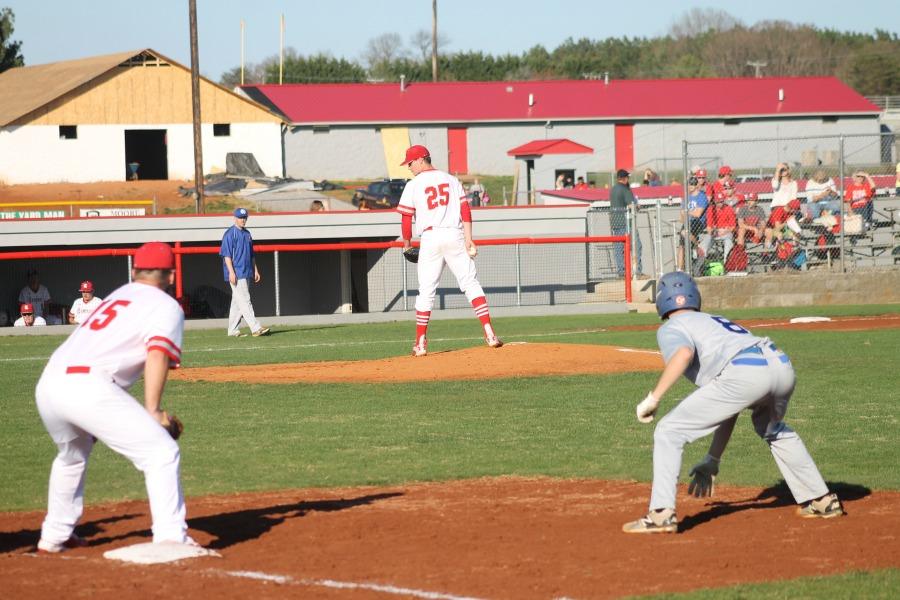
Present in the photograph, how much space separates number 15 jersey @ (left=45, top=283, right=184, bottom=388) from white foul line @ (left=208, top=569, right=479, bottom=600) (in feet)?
3.52

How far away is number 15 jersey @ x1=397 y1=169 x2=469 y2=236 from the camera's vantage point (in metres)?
13.9

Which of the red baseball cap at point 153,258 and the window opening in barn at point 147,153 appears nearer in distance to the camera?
the red baseball cap at point 153,258

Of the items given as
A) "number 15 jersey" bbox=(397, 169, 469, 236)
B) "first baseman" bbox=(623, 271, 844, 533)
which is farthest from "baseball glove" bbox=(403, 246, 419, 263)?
"first baseman" bbox=(623, 271, 844, 533)

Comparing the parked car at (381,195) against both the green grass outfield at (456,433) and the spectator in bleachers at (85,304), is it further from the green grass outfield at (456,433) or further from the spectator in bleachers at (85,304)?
the green grass outfield at (456,433)

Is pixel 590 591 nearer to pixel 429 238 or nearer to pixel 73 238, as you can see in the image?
pixel 429 238

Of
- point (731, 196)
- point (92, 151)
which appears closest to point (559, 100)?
point (92, 151)

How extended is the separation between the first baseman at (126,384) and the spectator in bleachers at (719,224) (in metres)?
18.5

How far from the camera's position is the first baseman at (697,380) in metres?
6.57

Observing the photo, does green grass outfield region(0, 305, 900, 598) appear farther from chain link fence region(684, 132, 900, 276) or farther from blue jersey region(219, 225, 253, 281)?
chain link fence region(684, 132, 900, 276)

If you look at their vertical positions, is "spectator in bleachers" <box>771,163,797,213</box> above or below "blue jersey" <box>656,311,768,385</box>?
above

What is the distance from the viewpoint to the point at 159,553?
19.7 feet

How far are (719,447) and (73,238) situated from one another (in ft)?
77.5

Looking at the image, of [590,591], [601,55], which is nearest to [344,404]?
[590,591]

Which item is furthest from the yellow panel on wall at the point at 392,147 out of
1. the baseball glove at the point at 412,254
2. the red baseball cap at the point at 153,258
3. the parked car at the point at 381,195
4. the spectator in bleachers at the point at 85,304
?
the red baseball cap at the point at 153,258
